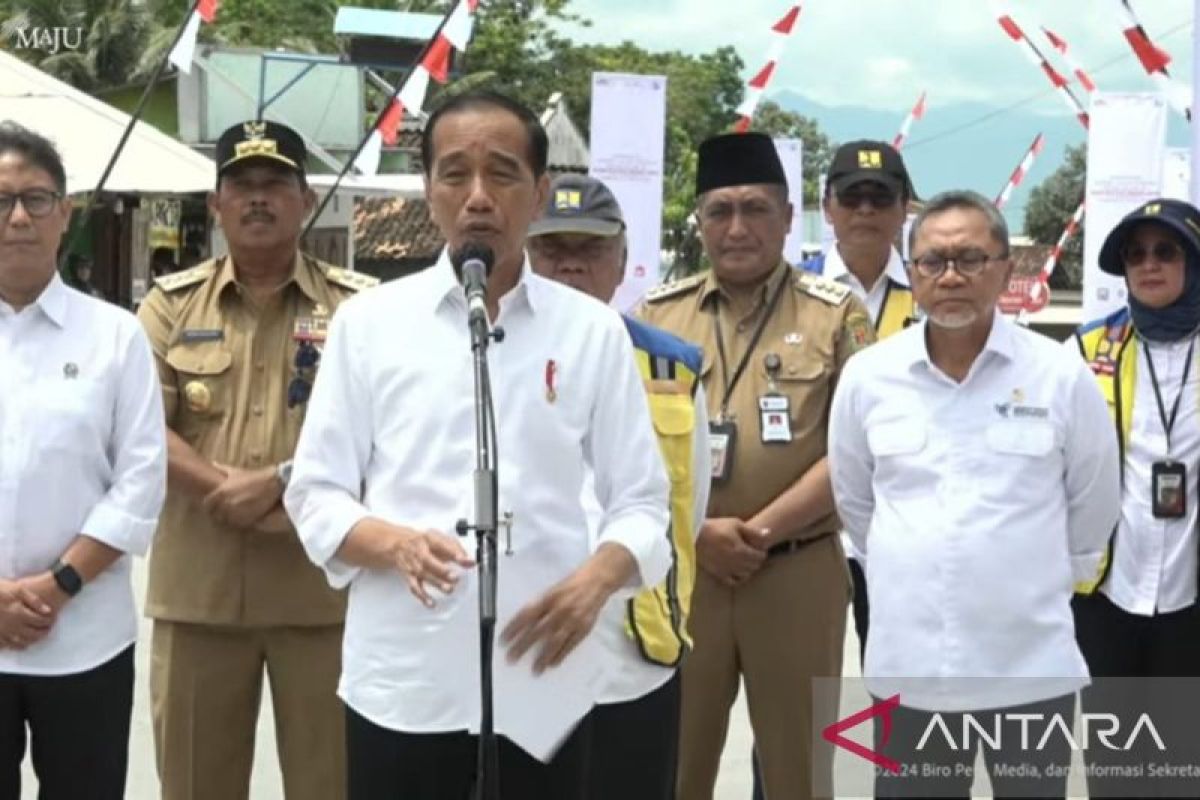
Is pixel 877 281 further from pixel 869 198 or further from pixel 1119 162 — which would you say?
pixel 1119 162

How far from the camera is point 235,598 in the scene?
158 inches

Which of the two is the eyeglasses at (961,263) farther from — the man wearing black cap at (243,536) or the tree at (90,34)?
the tree at (90,34)

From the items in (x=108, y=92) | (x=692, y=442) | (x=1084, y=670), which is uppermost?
(x=108, y=92)

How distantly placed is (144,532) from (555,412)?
50.5 inches

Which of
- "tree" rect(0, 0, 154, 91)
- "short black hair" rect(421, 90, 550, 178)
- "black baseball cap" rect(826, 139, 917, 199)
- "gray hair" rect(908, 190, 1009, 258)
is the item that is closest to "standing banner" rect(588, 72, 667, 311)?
"black baseball cap" rect(826, 139, 917, 199)

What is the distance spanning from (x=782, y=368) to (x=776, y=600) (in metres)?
0.63

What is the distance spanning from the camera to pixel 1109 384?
4277 millimetres

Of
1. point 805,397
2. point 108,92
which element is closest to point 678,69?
point 108,92

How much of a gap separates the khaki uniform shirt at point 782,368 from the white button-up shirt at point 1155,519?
2.48ft

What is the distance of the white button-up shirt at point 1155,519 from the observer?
4176 millimetres

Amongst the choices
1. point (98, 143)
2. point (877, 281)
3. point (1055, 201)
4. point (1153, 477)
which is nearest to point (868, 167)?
point (877, 281)

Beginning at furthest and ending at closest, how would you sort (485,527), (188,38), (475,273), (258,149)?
(188,38) → (258,149) → (475,273) → (485,527)

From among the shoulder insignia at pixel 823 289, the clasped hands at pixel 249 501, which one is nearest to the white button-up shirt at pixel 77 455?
the clasped hands at pixel 249 501

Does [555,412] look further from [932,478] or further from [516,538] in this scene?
[932,478]
